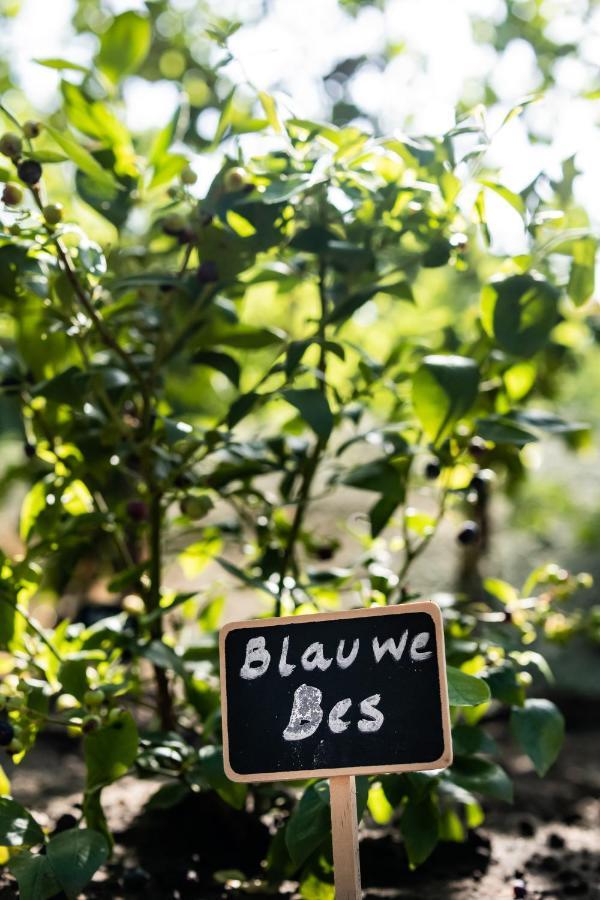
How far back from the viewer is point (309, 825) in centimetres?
94

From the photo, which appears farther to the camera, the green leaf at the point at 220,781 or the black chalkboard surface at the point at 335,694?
the green leaf at the point at 220,781

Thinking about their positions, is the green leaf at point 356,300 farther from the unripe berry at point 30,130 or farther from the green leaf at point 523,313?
the unripe berry at point 30,130

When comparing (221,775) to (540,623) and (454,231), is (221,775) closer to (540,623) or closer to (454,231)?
(540,623)

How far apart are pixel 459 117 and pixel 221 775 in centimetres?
76

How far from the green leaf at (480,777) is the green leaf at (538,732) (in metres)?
0.04

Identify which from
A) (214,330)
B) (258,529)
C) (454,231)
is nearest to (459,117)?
(454,231)

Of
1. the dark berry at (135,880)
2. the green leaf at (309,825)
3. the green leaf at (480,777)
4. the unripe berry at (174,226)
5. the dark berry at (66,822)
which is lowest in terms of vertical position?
the dark berry at (135,880)

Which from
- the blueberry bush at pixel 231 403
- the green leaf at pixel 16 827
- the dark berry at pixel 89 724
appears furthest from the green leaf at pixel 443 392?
the green leaf at pixel 16 827

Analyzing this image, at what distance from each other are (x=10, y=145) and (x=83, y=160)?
0.33ft

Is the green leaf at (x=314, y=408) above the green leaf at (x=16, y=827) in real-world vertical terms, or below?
above

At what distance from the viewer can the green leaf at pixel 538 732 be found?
3.48ft

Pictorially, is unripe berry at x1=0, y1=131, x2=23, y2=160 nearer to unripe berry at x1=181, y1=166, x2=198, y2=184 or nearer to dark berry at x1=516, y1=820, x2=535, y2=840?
unripe berry at x1=181, y1=166, x2=198, y2=184

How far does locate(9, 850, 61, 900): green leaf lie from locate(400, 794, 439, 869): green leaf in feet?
1.23

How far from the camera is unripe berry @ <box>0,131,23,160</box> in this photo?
93 cm
